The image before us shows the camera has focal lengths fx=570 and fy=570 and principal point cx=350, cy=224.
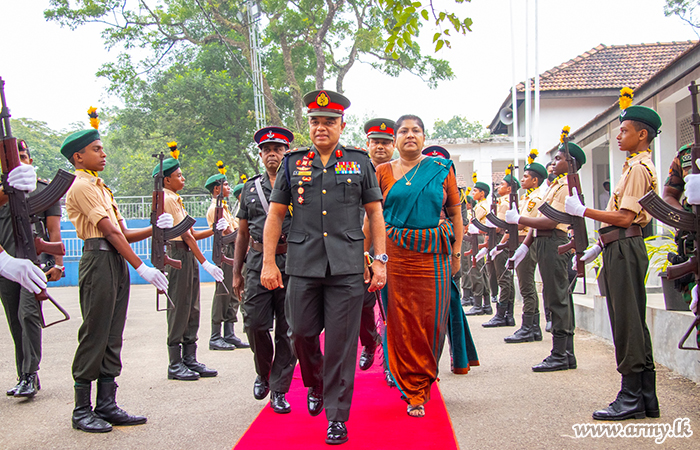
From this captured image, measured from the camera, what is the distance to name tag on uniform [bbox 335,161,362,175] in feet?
13.3

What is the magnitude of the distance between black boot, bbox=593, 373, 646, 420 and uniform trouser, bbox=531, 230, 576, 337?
1632 mm

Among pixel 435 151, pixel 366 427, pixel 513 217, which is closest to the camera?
pixel 366 427

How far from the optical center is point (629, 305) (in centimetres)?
427

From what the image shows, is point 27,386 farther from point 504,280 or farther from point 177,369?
point 504,280

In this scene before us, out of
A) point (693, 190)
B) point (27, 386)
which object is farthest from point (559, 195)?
point (27, 386)

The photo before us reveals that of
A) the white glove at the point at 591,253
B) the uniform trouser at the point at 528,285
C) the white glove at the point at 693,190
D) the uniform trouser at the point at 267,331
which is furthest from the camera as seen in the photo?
the uniform trouser at the point at 528,285

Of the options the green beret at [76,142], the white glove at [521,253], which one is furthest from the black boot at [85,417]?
the white glove at [521,253]

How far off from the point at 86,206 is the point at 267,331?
173cm

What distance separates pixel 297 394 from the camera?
5.16 metres

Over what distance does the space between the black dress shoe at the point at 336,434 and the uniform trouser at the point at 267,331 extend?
0.98 m

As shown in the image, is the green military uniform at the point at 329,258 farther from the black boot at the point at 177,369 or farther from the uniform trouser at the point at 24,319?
the uniform trouser at the point at 24,319

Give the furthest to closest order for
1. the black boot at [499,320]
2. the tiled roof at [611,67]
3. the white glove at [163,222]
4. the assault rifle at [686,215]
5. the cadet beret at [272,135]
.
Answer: the tiled roof at [611,67]
the black boot at [499,320]
the white glove at [163,222]
the cadet beret at [272,135]
the assault rifle at [686,215]

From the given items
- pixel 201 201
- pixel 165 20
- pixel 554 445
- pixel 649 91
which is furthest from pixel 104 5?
pixel 554 445

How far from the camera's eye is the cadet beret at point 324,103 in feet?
13.5
